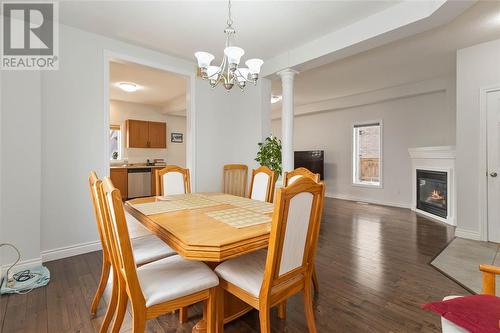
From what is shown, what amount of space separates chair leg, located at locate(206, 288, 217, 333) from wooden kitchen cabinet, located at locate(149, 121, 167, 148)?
644 centimetres

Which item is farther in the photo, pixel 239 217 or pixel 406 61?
pixel 406 61

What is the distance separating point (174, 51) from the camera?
11.6 feet

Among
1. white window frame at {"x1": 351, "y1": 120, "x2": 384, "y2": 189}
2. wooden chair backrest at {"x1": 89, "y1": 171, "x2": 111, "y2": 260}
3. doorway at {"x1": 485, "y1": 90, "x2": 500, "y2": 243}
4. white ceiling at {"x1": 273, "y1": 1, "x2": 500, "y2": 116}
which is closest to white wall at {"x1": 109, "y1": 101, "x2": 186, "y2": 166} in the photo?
white ceiling at {"x1": 273, "y1": 1, "x2": 500, "y2": 116}

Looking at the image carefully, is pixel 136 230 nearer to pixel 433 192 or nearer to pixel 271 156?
pixel 271 156

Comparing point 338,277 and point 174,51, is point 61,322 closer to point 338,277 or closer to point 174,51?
point 338,277

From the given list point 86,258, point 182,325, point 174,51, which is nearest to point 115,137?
point 174,51

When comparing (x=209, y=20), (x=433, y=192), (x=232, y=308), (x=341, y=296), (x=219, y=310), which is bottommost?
(x=341, y=296)

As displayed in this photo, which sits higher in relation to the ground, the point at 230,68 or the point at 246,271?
the point at 230,68

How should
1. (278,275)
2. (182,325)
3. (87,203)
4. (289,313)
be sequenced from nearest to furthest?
(278,275) → (182,325) → (289,313) → (87,203)

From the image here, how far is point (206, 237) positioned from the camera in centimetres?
129

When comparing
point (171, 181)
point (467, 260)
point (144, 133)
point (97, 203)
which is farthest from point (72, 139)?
point (467, 260)

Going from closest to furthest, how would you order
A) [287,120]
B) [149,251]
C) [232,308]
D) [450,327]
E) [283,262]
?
[450,327] < [283,262] < [232,308] < [149,251] < [287,120]

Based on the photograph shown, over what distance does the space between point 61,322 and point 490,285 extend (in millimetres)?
2560

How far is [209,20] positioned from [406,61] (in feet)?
10.9
